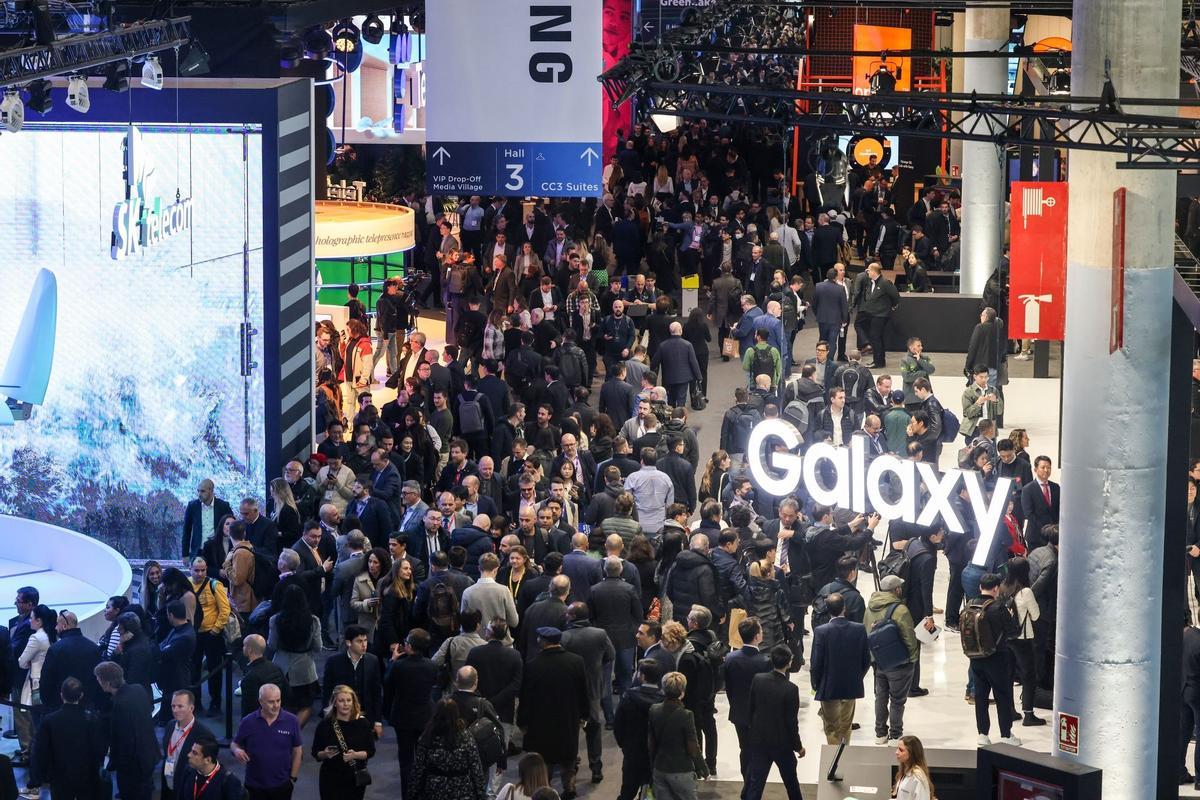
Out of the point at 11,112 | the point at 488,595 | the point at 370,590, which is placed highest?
the point at 11,112

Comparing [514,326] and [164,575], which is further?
[514,326]

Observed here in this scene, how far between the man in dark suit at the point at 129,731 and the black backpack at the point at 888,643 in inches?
165

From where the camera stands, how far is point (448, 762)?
380 inches

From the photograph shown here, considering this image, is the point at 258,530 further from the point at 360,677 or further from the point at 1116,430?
the point at 1116,430

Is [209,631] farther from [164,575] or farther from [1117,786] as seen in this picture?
[1117,786]

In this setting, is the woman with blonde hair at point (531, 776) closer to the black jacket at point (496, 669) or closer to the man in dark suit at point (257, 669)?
the black jacket at point (496, 669)

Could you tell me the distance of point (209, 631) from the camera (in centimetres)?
1216

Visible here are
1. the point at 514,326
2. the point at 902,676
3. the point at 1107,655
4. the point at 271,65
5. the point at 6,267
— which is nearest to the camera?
the point at 1107,655

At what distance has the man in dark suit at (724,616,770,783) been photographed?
426 inches

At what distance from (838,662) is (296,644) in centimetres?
323

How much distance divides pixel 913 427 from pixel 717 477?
174cm

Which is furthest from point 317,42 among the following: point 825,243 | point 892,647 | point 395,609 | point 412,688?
point 892,647

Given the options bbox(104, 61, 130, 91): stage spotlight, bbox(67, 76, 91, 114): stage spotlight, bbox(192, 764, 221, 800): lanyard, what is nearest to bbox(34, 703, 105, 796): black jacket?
bbox(192, 764, 221, 800): lanyard

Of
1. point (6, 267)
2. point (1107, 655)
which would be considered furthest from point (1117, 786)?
point (6, 267)
